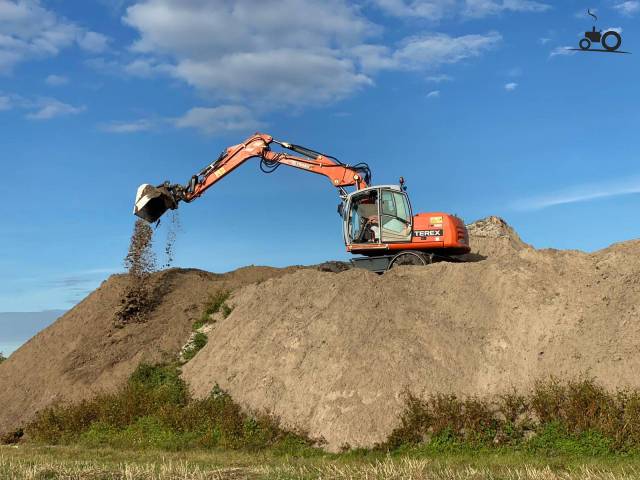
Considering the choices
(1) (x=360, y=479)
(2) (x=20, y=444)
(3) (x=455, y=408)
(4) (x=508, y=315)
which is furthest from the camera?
(2) (x=20, y=444)

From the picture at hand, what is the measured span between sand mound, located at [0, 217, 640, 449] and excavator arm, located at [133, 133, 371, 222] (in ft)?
15.1

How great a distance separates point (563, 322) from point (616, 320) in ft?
4.23

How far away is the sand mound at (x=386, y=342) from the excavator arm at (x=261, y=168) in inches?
182

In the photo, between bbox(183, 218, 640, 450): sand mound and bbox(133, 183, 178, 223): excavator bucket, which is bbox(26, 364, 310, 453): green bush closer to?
bbox(183, 218, 640, 450): sand mound

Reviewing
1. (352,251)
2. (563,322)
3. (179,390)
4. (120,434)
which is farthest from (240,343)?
(563,322)

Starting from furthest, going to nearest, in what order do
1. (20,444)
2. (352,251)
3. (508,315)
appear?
(352,251), (20,444), (508,315)

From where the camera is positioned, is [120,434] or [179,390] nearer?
[120,434]

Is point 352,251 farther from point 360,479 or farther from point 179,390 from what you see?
point 360,479

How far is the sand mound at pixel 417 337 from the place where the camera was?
16.9 meters

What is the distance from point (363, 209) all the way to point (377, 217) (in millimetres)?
647

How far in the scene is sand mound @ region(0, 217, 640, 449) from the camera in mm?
16938

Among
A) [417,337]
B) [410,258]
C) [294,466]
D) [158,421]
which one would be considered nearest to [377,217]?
[410,258]

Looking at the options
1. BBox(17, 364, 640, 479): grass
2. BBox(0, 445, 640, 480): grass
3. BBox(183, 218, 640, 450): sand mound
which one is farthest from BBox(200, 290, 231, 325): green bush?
BBox(0, 445, 640, 480): grass

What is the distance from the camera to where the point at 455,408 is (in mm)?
15664
